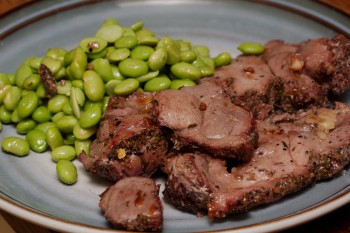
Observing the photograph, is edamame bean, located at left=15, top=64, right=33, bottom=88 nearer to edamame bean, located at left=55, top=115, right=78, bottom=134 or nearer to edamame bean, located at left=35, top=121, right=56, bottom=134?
edamame bean, located at left=35, top=121, right=56, bottom=134

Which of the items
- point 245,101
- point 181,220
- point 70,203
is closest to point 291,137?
point 245,101

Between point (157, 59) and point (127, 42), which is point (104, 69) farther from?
point (157, 59)

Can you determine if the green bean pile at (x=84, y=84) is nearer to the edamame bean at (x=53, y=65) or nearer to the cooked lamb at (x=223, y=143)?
the edamame bean at (x=53, y=65)

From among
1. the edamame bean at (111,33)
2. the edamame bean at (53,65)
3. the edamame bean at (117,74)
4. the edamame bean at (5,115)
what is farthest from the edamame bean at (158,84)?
the edamame bean at (5,115)

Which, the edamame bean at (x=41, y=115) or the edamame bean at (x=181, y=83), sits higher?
the edamame bean at (x=181, y=83)

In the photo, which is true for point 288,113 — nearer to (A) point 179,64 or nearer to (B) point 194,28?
(A) point 179,64
